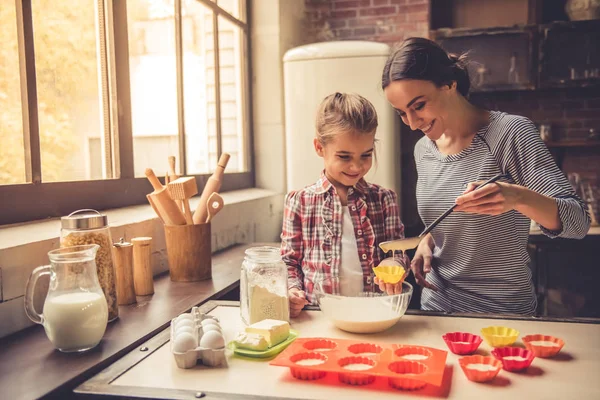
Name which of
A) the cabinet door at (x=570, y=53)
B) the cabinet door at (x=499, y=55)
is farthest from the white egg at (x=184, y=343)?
the cabinet door at (x=570, y=53)

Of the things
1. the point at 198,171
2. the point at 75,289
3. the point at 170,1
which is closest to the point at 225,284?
the point at 75,289

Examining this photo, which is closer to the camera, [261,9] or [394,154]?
[394,154]

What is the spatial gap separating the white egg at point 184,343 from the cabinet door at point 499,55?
2780 mm

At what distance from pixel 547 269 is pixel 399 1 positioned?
1997 millimetres

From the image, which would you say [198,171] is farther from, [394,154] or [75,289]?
[75,289]

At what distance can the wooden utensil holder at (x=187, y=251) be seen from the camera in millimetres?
1761

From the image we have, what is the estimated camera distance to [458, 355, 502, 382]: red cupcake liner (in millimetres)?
924

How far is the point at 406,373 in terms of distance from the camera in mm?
958

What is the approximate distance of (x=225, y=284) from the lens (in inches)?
69.3

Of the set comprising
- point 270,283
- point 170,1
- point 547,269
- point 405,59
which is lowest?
point 547,269

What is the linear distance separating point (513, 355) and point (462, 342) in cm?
10

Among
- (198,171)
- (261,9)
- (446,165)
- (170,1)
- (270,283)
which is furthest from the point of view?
(261,9)

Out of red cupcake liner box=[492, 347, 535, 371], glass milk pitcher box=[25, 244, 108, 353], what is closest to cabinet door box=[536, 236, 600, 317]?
red cupcake liner box=[492, 347, 535, 371]

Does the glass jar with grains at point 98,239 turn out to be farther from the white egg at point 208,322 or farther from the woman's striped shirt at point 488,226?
the woman's striped shirt at point 488,226
